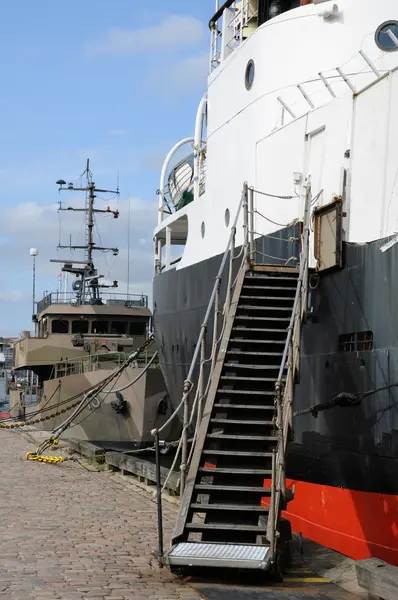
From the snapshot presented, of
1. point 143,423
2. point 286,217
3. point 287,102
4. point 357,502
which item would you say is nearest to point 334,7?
point 287,102

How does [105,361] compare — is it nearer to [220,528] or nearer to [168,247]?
[168,247]

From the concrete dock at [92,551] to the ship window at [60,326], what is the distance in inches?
728

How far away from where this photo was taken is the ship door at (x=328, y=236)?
1094 cm

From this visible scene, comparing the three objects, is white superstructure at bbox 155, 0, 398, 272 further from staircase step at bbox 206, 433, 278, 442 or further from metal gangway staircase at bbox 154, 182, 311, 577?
staircase step at bbox 206, 433, 278, 442

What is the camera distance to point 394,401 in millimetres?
9609

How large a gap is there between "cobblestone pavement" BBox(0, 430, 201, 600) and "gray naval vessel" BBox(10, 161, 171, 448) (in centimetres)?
720

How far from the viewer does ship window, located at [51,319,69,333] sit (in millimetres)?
33125

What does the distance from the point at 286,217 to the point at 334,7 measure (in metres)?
3.40

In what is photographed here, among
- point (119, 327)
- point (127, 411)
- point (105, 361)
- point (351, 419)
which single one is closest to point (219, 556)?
point (351, 419)

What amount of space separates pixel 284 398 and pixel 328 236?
9.73ft

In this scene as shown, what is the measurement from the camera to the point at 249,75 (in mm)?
14750

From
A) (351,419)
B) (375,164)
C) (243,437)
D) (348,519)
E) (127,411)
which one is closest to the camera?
(243,437)

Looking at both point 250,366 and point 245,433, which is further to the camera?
point 250,366

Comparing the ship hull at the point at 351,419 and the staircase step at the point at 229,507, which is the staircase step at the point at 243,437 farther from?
the ship hull at the point at 351,419
